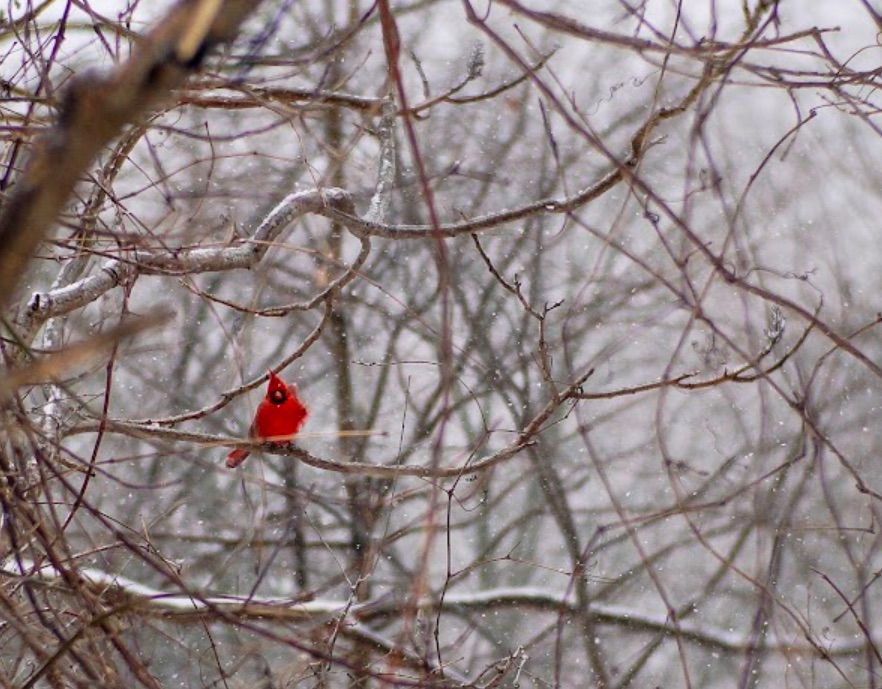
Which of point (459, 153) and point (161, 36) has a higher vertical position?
point (459, 153)

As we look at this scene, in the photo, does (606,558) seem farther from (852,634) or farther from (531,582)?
(852,634)

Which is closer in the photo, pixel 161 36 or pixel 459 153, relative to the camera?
pixel 161 36

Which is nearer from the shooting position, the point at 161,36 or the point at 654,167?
the point at 161,36

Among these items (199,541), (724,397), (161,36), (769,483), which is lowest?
(161,36)

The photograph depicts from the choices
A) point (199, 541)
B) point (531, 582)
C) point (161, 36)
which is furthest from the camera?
point (531, 582)

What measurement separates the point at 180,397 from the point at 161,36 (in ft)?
15.2

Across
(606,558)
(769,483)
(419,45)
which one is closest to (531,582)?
(606,558)

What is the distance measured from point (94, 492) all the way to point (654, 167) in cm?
266

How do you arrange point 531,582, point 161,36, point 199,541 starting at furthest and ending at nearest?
point 531,582, point 199,541, point 161,36

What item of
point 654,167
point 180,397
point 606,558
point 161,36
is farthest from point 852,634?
point 161,36

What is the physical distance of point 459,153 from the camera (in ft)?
16.1

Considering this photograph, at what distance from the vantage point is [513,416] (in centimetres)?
485

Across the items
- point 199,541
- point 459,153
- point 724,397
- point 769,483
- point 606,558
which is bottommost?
point 199,541

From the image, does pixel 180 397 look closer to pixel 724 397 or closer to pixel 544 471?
pixel 544 471
